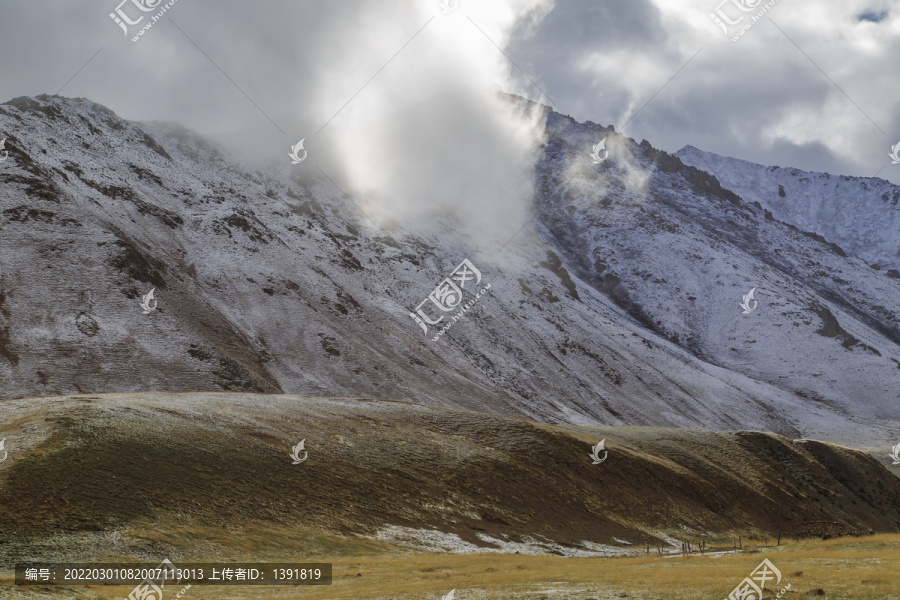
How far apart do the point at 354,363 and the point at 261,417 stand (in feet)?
204

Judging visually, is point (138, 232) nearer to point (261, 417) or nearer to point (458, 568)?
point (261, 417)

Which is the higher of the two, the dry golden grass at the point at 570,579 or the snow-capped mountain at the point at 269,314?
the snow-capped mountain at the point at 269,314

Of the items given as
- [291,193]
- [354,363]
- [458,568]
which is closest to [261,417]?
[458,568]

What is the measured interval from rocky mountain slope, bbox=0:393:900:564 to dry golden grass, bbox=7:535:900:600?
5.56m

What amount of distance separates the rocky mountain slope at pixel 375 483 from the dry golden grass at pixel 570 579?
5.56m

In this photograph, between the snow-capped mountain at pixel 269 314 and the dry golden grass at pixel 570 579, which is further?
the snow-capped mountain at pixel 269 314

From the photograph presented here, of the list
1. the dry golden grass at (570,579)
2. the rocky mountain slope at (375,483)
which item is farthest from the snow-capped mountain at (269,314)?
the dry golden grass at (570,579)

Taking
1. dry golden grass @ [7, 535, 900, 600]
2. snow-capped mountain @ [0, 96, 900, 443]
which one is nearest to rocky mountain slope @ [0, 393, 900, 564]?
dry golden grass @ [7, 535, 900, 600]

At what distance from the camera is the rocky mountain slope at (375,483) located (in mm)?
35750

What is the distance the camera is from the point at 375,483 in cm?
5028

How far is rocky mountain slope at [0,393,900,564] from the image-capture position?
3575 centimetres

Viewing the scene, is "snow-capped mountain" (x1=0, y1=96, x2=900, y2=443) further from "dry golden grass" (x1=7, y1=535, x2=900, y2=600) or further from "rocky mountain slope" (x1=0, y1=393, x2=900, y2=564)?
"dry golden grass" (x1=7, y1=535, x2=900, y2=600)

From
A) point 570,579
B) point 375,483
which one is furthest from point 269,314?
point 570,579

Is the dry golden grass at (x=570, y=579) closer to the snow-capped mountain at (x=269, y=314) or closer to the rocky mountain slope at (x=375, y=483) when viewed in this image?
the rocky mountain slope at (x=375, y=483)
